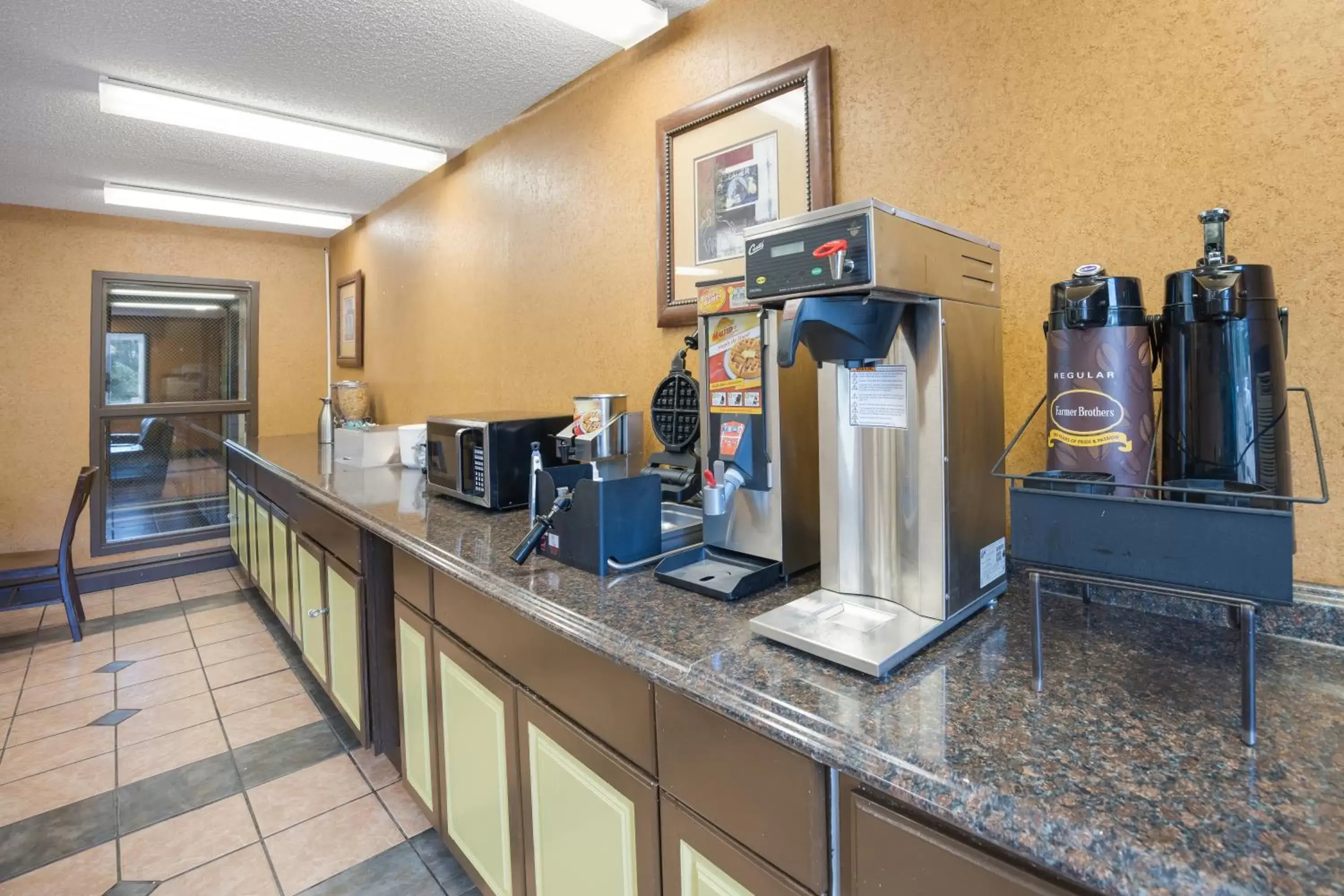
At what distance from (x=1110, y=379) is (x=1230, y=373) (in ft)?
0.42

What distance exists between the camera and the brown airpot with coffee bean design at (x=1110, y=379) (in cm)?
89

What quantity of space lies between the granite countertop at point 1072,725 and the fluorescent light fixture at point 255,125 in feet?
8.13

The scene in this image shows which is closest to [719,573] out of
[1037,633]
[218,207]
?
[1037,633]

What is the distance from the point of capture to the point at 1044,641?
92 cm

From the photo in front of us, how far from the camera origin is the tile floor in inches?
71.2

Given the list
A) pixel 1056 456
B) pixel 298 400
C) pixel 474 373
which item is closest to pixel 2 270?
pixel 298 400

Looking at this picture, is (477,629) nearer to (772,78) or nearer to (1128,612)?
(1128,612)

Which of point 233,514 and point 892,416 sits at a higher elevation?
point 892,416

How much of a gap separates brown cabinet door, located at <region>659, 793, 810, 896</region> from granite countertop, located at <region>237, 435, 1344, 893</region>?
7.7 inches

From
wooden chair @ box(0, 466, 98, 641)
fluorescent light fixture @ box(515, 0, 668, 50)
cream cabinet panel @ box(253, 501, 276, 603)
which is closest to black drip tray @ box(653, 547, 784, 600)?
fluorescent light fixture @ box(515, 0, 668, 50)

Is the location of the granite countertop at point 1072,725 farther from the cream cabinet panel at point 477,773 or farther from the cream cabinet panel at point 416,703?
the cream cabinet panel at point 416,703

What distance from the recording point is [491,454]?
6.26 ft

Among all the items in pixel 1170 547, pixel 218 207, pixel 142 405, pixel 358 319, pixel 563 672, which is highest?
pixel 218 207

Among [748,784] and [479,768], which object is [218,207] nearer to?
[479,768]
